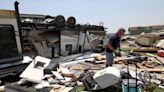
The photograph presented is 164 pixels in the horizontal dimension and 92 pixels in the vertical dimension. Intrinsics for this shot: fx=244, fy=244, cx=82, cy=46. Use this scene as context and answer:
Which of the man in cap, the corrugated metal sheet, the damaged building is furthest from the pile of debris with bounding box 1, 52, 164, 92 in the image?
the damaged building

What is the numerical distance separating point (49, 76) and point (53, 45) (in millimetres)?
4020

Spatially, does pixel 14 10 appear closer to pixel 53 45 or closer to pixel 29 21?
pixel 29 21

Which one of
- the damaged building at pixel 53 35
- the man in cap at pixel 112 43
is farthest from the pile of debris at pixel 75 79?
the damaged building at pixel 53 35

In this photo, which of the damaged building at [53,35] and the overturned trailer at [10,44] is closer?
the overturned trailer at [10,44]

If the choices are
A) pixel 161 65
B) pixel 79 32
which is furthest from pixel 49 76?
pixel 79 32

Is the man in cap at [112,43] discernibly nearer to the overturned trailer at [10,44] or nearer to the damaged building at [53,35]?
the overturned trailer at [10,44]

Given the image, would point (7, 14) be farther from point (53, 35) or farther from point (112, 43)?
point (53, 35)

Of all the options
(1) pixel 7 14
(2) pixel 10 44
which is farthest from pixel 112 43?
(1) pixel 7 14

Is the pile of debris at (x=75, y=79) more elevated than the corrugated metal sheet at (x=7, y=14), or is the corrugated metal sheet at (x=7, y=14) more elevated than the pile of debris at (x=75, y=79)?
the corrugated metal sheet at (x=7, y=14)

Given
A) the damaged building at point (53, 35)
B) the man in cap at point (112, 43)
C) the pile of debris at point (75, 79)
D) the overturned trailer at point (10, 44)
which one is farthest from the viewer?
the damaged building at point (53, 35)

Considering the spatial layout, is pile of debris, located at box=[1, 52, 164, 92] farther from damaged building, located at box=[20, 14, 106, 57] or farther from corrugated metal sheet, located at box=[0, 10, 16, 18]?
damaged building, located at box=[20, 14, 106, 57]

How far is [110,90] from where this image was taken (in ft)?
21.9

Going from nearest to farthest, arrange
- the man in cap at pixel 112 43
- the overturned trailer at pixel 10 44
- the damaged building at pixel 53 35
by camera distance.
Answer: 1. the overturned trailer at pixel 10 44
2. the man in cap at pixel 112 43
3. the damaged building at pixel 53 35

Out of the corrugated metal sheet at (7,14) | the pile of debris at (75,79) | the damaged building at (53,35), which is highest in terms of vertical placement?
the corrugated metal sheet at (7,14)
